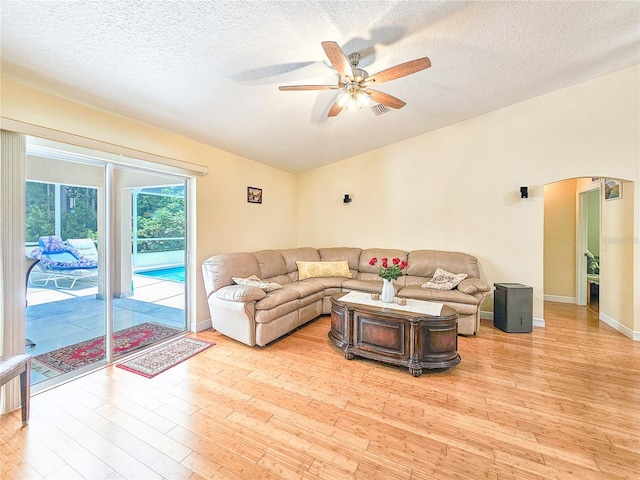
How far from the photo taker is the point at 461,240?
464cm

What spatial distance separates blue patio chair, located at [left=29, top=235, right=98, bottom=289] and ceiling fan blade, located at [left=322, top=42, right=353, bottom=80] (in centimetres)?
296

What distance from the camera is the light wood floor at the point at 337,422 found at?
163 cm

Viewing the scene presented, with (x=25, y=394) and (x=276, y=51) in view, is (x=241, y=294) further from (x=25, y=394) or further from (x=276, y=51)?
(x=276, y=51)

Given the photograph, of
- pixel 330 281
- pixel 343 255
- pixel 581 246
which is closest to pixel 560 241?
pixel 581 246

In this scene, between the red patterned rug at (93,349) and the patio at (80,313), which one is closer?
the red patterned rug at (93,349)

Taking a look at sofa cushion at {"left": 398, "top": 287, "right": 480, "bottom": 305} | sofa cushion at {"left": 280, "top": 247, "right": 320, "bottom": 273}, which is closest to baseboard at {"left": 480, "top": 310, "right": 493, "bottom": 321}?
sofa cushion at {"left": 398, "top": 287, "right": 480, "bottom": 305}

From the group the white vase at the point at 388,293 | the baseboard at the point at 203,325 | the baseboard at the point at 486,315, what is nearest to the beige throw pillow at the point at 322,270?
the baseboard at the point at 203,325

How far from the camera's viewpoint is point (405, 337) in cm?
276

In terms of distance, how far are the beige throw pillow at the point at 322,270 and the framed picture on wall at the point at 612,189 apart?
4026 mm

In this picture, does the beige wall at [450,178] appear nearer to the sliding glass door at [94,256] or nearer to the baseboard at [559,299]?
the sliding glass door at [94,256]

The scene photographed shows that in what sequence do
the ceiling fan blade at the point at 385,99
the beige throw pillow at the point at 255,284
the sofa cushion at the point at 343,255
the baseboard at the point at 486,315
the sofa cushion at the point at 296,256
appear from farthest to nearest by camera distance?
the sofa cushion at the point at 343,255, the sofa cushion at the point at 296,256, the baseboard at the point at 486,315, the beige throw pillow at the point at 255,284, the ceiling fan blade at the point at 385,99

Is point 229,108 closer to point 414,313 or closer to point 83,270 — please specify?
Result: point 83,270

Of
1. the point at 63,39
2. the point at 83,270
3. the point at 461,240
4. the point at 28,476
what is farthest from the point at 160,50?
the point at 461,240

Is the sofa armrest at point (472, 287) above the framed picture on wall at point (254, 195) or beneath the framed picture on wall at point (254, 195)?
beneath
